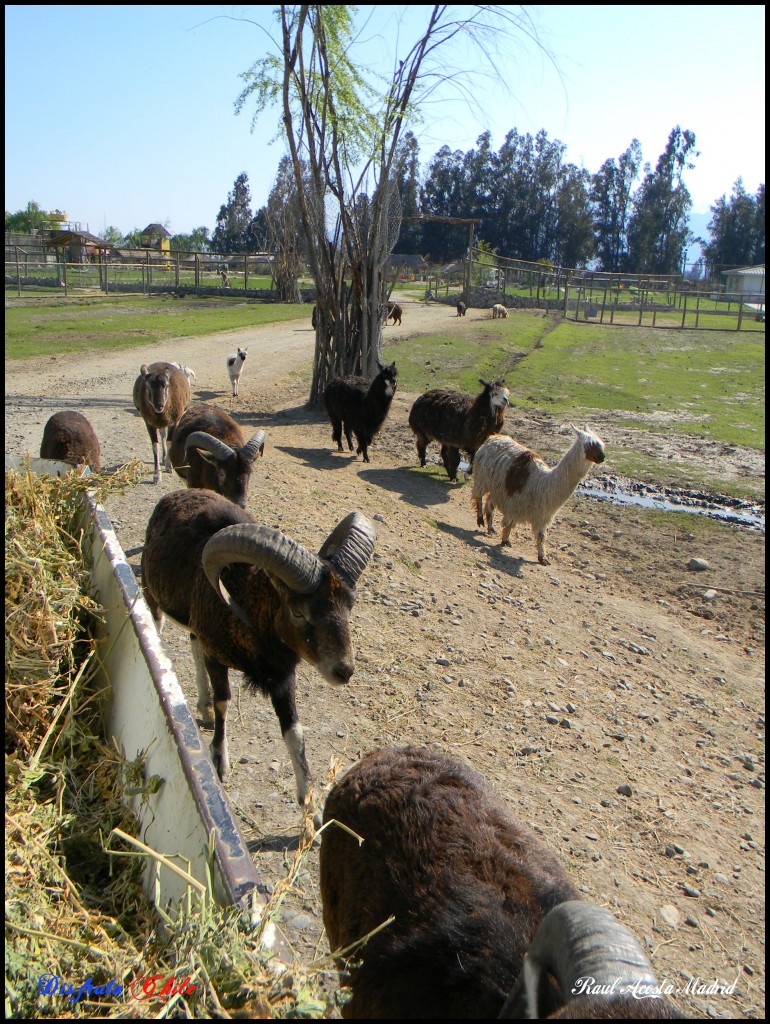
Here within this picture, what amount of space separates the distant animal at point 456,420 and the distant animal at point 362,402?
0.64 meters

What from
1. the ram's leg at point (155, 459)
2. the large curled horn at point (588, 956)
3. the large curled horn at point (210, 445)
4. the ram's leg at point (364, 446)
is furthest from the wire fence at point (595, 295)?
the large curled horn at point (588, 956)

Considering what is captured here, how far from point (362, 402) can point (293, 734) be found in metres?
10.2

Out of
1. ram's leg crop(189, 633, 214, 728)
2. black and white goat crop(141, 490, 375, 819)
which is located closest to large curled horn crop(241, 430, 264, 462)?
black and white goat crop(141, 490, 375, 819)

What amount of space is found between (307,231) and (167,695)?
1369 cm

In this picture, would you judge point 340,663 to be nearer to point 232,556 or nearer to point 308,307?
point 232,556

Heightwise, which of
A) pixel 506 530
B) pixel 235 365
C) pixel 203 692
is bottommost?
pixel 203 692

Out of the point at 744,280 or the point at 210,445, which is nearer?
the point at 210,445

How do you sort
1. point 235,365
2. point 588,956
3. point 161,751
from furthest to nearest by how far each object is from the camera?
1. point 235,365
2. point 161,751
3. point 588,956

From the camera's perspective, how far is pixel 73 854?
3.68m

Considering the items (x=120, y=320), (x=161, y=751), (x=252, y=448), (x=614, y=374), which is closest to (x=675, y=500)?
(x=252, y=448)

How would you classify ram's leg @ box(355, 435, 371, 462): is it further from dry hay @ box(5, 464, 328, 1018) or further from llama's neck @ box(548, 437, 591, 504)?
Answer: dry hay @ box(5, 464, 328, 1018)

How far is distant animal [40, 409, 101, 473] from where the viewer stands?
866cm

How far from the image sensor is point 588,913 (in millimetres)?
1998

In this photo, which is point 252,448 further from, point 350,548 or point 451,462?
point 451,462
